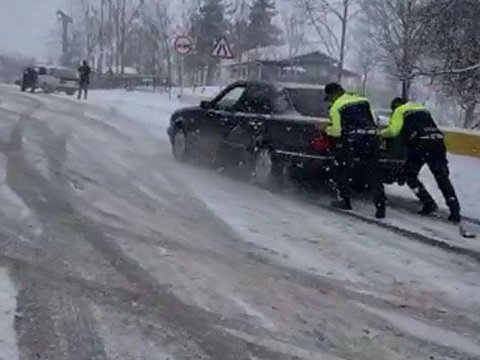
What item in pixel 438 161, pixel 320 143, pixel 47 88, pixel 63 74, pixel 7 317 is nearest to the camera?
pixel 7 317

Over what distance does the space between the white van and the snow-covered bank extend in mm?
33489

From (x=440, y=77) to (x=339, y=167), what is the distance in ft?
37.0

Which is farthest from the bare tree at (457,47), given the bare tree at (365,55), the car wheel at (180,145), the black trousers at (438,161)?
the bare tree at (365,55)

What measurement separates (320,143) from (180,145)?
167 inches

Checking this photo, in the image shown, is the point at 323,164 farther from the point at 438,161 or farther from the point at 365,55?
the point at 365,55

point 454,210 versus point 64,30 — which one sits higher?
point 64,30

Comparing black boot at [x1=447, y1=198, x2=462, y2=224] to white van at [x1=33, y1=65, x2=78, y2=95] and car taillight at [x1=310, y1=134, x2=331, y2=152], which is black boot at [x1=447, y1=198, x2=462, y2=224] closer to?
car taillight at [x1=310, y1=134, x2=331, y2=152]

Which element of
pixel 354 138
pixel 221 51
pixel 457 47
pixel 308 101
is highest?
pixel 457 47

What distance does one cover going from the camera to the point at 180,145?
1399 cm

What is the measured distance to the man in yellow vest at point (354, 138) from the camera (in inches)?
377

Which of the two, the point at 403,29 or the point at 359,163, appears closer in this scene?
the point at 359,163

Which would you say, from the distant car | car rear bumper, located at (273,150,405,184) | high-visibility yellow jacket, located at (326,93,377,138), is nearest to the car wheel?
car rear bumper, located at (273,150,405,184)

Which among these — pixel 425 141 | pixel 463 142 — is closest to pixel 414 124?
pixel 425 141

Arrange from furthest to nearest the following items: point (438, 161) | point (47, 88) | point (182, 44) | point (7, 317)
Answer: point (47, 88) < point (182, 44) < point (438, 161) < point (7, 317)
